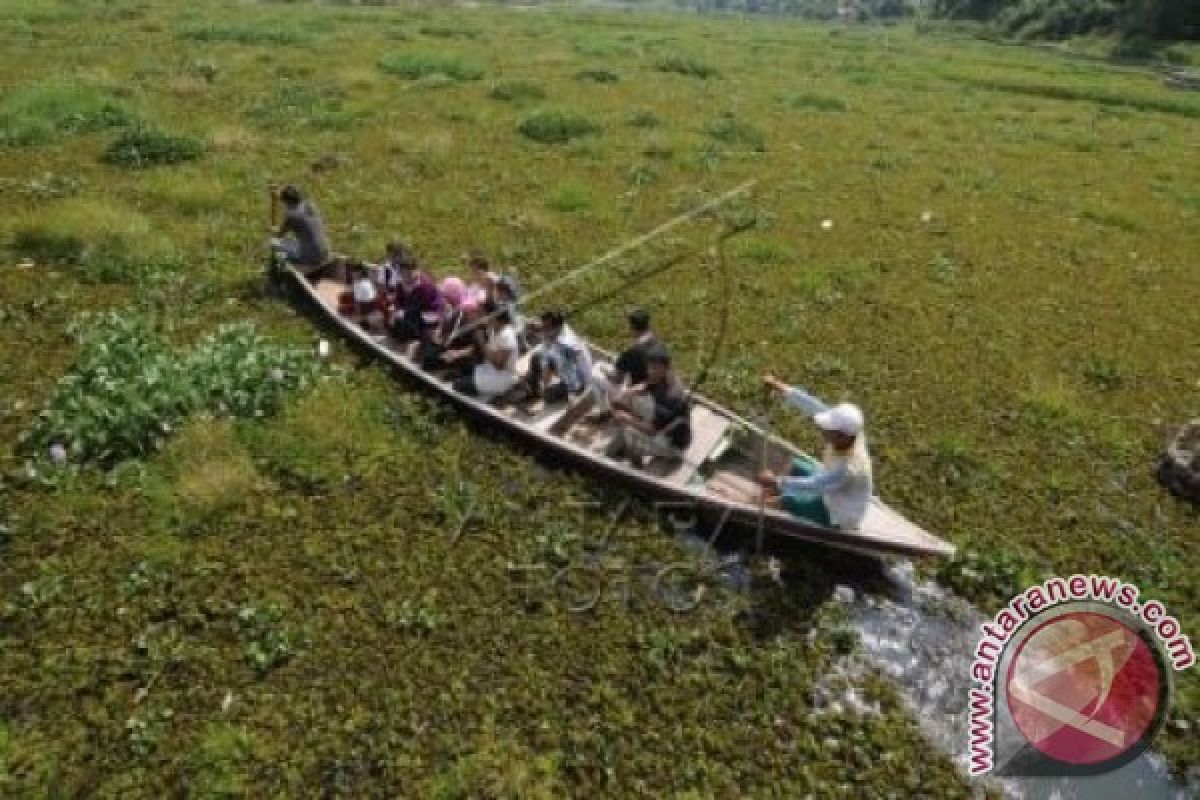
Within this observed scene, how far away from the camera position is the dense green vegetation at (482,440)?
835 cm

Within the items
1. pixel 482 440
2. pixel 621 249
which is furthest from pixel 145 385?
pixel 621 249

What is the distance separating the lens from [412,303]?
13.2 meters

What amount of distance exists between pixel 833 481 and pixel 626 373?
3.26m

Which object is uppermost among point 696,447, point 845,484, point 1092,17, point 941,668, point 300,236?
point 1092,17

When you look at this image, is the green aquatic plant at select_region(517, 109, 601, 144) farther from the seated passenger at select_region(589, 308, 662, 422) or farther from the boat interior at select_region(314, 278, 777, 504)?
the seated passenger at select_region(589, 308, 662, 422)

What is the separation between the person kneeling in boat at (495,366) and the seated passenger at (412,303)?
1110 millimetres

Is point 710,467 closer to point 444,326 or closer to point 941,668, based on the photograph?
point 941,668

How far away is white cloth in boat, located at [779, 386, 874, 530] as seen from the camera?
948cm

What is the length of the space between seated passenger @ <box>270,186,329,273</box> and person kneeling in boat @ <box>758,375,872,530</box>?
9019 millimetres

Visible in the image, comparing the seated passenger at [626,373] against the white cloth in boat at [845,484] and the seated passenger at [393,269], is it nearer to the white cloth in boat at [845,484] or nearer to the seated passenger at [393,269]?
the white cloth in boat at [845,484]

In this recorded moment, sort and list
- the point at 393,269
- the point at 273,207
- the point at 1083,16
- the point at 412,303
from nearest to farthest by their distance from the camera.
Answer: the point at 412,303
the point at 393,269
the point at 273,207
the point at 1083,16

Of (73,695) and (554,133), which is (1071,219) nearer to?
(554,133)

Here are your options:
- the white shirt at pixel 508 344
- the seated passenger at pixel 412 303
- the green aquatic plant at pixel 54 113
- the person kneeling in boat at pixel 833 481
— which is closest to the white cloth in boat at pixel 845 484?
the person kneeling in boat at pixel 833 481

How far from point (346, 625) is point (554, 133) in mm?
19981
